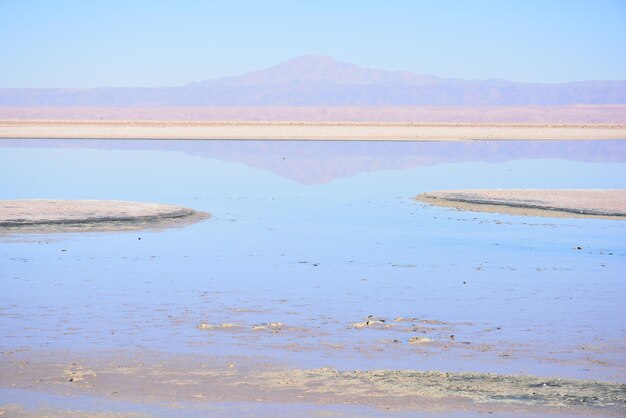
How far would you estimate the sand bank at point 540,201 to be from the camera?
2056 cm

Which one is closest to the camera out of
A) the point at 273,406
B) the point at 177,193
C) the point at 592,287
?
the point at 273,406

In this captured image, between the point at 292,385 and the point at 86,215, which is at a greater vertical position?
the point at 86,215

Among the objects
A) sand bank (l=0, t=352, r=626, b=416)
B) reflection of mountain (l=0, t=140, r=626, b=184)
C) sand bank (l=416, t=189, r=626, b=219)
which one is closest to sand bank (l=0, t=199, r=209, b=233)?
sand bank (l=416, t=189, r=626, b=219)

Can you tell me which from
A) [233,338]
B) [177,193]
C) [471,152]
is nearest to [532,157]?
[471,152]

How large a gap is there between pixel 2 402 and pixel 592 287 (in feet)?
24.9

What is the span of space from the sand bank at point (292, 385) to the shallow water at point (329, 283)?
0.38 metres

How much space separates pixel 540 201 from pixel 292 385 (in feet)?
50.0

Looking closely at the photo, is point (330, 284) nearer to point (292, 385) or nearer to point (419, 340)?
point (419, 340)

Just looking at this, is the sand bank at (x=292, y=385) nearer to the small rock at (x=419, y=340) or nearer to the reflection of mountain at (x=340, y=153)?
the small rock at (x=419, y=340)

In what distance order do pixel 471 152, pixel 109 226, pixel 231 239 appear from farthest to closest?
pixel 471 152, pixel 109 226, pixel 231 239

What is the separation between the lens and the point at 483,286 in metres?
12.1

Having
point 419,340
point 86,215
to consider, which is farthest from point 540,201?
point 419,340

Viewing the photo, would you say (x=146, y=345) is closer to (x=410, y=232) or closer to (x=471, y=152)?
(x=410, y=232)

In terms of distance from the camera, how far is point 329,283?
481 inches
